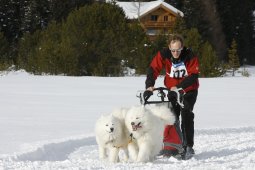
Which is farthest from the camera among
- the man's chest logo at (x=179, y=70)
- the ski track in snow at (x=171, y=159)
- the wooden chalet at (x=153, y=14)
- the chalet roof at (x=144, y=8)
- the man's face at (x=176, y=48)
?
the chalet roof at (x=144, y=8)

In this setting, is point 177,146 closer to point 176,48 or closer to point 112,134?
point 112,134

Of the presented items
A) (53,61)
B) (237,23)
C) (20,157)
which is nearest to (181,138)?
(20,157)

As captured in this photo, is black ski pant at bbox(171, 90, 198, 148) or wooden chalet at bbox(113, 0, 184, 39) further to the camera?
wooden chalet at bbox(113, 0, 184, 39)

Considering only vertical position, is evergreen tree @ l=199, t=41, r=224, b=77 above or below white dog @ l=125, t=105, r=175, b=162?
above

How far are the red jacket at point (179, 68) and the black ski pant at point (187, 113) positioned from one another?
0.11 metres

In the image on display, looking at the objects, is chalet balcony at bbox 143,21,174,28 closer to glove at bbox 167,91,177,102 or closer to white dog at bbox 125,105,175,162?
glove at bbox 167,91,177,102

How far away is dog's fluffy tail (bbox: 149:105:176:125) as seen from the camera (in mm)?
6477

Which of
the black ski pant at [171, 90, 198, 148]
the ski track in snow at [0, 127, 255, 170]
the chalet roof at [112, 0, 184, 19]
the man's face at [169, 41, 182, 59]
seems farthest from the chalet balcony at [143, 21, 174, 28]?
the man's face at [169, 41, 182, 59]

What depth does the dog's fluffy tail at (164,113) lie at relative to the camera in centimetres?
648

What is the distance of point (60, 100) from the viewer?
14.9 m

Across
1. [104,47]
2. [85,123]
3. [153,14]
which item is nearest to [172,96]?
[85,123]

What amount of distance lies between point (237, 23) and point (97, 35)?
12470 millimetres

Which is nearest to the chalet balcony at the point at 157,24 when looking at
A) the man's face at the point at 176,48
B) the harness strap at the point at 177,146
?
the man's face at the point at 176,48

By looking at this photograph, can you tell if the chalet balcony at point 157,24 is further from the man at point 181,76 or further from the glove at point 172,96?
the glove at point 172,96
